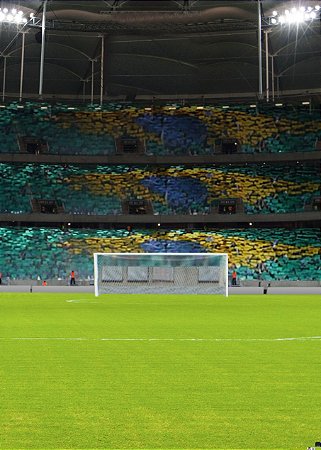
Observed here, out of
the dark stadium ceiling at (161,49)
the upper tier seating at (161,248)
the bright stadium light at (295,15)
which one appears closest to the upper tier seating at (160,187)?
the upper tier seating at (161,248)

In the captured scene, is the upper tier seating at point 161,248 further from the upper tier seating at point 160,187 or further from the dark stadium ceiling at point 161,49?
the dark stadium ceiling at point 161,49

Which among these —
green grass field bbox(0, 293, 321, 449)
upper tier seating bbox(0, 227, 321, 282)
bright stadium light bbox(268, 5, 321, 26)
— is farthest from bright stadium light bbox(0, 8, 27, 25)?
green grass field bbox(0, 293, 321, 449)

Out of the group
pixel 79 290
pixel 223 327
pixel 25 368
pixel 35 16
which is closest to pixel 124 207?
pixel 79 290

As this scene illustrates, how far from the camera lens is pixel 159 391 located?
6699mm

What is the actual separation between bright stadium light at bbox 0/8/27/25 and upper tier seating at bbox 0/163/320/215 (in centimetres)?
1231

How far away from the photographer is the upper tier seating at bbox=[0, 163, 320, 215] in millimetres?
52812

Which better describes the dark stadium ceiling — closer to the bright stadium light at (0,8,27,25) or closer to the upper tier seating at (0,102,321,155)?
the bright stadium light at (0,8,27,25)

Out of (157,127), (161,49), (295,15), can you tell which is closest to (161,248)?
(157,127)

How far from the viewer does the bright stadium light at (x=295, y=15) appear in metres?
46.3

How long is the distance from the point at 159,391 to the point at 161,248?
44457mm

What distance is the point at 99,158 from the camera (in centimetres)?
5456

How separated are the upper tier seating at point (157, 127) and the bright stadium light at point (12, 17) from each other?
33.8ft

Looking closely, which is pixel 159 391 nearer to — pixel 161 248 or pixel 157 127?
pixel 161 248

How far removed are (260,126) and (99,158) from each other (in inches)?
552
